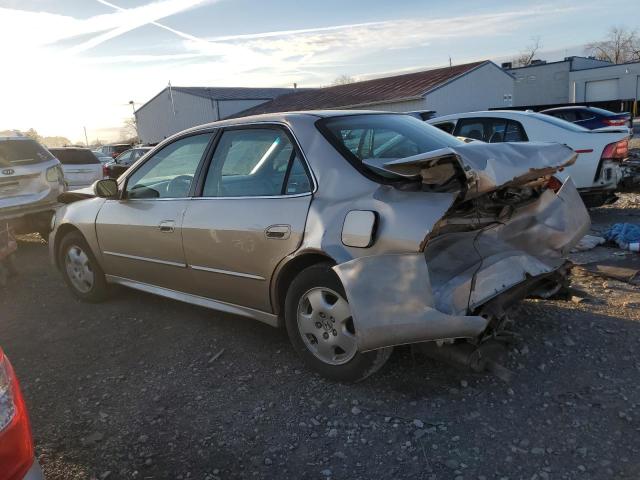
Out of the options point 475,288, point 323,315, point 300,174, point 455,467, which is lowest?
point 455,467

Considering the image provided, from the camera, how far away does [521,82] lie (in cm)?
5062

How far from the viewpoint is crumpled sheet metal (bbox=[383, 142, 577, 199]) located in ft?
8.92

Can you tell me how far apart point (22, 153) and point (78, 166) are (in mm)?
3510

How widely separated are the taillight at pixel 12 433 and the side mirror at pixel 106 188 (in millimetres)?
2828

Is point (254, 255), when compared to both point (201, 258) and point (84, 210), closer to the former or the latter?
point (201, 258)

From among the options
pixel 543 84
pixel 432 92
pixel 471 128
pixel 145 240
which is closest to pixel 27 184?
pixel 145 240

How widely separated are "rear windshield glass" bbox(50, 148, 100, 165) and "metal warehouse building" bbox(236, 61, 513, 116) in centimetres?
1678

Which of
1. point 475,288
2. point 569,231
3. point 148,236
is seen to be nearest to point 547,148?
point 569,231

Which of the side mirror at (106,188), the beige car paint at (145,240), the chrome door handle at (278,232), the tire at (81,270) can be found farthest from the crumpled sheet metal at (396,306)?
the tire at (81,270)

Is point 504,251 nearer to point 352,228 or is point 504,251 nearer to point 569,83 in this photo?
point 352,228

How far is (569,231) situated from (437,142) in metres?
1.12

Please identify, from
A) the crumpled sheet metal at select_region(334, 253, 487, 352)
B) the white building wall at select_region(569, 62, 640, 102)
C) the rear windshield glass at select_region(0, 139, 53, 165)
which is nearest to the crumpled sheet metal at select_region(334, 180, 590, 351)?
the crumpled sheet metal at select_region(334, 253, 487, 352)

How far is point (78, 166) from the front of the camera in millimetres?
11453

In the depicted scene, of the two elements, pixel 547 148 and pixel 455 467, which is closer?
pixel 455 467
